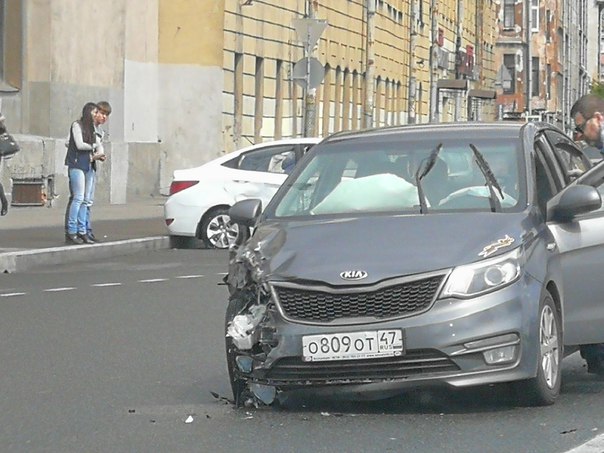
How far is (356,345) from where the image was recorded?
888cm

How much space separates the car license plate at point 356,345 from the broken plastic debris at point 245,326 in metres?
0.39

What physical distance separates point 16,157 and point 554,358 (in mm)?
23083

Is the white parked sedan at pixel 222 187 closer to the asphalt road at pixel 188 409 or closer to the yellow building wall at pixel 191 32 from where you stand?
the asphalt road at pixel 188 409

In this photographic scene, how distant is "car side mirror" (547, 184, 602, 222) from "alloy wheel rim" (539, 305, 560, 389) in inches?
24.9

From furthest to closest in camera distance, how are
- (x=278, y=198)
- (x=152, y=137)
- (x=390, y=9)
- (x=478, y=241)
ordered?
(x=390, y=9), (x=152, y=137), (x=278, y=198), (x=478, y=241)

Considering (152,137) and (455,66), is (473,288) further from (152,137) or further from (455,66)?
(455,66)

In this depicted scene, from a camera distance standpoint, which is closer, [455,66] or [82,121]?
[82,121]

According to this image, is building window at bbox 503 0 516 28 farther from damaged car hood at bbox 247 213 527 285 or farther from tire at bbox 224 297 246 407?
tire at bbox 224 297 246 407

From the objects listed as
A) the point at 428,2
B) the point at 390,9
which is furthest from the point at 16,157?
the point at 428,2

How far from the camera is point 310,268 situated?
29.7 feet

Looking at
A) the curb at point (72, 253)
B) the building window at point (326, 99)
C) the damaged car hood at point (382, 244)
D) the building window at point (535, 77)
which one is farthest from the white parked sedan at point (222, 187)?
the building window at point (535, 77)

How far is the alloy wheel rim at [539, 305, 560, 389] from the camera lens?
926cm

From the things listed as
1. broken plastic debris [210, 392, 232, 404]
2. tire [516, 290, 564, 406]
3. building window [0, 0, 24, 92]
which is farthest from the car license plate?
building window [0, 0, 24, 92]

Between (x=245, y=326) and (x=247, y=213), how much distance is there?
118 cm
